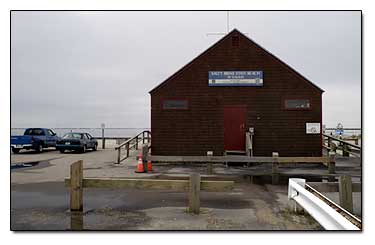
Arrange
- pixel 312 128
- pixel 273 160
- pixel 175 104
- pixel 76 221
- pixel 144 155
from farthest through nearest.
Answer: pixel 175 104, pixel 312 128, pixel 144 155, pixel 273 160, pixel 76 221

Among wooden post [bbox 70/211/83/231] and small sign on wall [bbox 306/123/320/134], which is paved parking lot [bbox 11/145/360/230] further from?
small sign on wall [bbox 306/123/320/134]

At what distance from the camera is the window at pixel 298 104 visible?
16.8 meters

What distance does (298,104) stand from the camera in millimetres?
16797

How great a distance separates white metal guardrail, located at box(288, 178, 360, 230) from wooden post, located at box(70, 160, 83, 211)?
421 centimetres

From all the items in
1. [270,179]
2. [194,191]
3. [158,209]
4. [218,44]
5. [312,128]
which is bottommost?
[270,179]

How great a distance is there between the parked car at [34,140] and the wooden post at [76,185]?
18.1 metres

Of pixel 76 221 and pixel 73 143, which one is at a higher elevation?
pixel 73 143

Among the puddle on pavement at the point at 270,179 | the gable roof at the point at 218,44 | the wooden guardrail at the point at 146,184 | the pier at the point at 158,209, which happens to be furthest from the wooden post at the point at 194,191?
the gable roof at the point at 218,44

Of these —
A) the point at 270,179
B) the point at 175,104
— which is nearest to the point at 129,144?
the point at 175,104

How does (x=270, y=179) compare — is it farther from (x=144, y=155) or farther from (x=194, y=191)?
(x=194, y=191)

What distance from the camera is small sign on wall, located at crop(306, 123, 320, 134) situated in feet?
54.9

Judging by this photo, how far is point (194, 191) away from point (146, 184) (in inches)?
37.0

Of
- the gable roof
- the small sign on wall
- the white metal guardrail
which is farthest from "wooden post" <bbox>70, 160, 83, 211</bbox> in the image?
the small sign on wall

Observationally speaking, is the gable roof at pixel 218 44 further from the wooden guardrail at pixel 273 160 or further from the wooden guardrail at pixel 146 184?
the wooden guardrail at pixel 146 184
